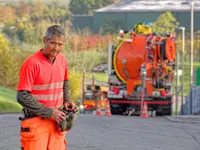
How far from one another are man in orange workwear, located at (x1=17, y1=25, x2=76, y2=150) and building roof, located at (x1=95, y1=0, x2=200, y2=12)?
249ft

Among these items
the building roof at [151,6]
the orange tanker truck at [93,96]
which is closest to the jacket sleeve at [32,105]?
the orange tanker truck at [93,96]

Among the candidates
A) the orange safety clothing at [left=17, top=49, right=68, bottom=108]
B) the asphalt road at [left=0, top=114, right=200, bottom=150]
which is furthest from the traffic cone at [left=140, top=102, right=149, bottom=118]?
the orange safety clothing at [left=17, top=49, right=68, bottom=108]

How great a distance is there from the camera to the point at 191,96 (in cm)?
2923

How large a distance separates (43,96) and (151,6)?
8308 centimetres

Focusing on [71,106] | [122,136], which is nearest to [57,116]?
[71,106]

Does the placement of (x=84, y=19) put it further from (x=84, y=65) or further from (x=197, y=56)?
(x=84, y=65)

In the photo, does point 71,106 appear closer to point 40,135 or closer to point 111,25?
point 40,135

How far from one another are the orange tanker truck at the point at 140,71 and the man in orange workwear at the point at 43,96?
1796 centimetres

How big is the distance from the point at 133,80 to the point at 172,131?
9595mm

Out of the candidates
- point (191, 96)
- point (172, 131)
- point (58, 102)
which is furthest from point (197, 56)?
point (58, 102)

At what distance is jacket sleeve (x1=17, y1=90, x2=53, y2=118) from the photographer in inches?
292

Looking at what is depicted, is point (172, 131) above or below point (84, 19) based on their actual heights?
below

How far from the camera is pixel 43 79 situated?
7.54 metres

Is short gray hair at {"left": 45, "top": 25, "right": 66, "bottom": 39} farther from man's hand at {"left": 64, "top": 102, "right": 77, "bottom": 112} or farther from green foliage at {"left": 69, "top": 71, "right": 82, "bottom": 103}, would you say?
green foliage at {"left": 69, "top": 71, "right": 82, "bottom": 103}
